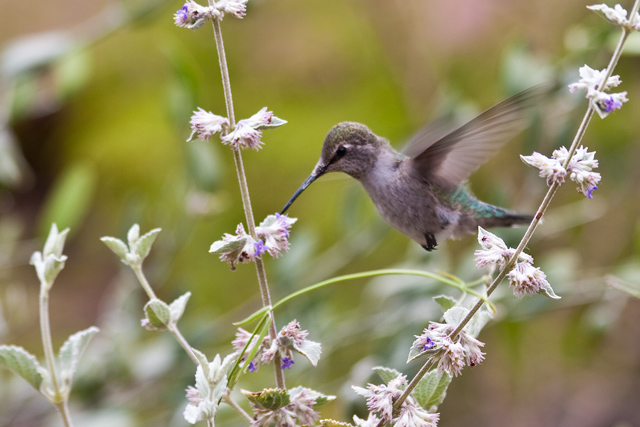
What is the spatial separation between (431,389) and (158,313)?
217mm

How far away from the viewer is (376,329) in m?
1.34

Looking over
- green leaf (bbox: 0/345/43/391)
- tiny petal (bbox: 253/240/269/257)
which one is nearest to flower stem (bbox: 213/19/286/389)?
tiny petal (bbox: 253/240/269/257)

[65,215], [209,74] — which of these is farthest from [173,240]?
[209,74]

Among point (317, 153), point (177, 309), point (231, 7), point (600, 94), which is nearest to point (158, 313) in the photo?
point (177, 309)

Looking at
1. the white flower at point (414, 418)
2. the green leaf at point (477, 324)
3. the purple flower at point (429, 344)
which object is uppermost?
the green leaf at point (477, 324)

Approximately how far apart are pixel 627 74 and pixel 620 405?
104 cm

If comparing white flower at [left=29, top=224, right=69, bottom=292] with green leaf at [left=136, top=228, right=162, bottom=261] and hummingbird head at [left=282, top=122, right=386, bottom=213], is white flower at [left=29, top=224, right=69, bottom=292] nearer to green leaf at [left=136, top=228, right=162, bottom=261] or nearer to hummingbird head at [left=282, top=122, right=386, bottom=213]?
green leaf at [left=136, top=228, right=162, bottom=261]

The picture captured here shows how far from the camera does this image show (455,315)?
492mm

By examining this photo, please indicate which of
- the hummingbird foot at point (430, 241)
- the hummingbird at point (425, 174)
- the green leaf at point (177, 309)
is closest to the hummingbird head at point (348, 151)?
the hummingbird at point (425, 174)

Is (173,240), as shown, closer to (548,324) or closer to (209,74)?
(209,74)

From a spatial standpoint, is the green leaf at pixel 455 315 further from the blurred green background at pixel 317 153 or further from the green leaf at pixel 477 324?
the blurred green background at pixel 317 153

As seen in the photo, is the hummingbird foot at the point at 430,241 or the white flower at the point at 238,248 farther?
the hummingbird foot at the point at 430,241

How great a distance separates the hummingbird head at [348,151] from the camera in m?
0.83

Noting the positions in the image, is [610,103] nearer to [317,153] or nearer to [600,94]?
[600,94]
